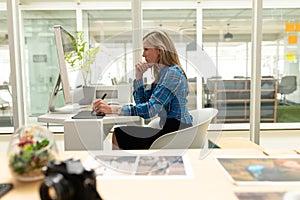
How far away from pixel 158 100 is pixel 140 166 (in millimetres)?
747

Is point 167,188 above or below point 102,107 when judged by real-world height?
below

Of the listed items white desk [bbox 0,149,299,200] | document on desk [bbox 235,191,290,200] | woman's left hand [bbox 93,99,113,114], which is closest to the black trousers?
woman's left hand [bbox 93,99,113,114]

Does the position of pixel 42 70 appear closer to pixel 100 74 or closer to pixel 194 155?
pixel 100 74

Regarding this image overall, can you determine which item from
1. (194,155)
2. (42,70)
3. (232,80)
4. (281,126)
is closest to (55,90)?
(194,155)

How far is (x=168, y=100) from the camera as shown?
172 cm

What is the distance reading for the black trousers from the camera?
1.82 meters

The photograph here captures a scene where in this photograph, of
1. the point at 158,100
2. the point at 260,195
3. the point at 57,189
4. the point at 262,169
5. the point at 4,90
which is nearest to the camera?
the point at 57,189

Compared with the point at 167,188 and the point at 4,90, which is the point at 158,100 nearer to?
the point at 167,188

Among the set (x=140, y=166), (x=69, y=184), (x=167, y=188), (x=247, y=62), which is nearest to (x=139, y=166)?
(x=140, y=166)

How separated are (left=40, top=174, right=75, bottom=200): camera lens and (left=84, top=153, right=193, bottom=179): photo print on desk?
0.24 m

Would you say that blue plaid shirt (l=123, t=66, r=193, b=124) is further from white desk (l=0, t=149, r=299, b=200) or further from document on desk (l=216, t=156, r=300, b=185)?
white desk (l=0, t=149, r=299, b=200)

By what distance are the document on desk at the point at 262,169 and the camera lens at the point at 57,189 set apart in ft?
1.62

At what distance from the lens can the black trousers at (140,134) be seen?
1819 mm

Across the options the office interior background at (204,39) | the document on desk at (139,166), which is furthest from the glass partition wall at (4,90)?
the document on desk at (139,166)
